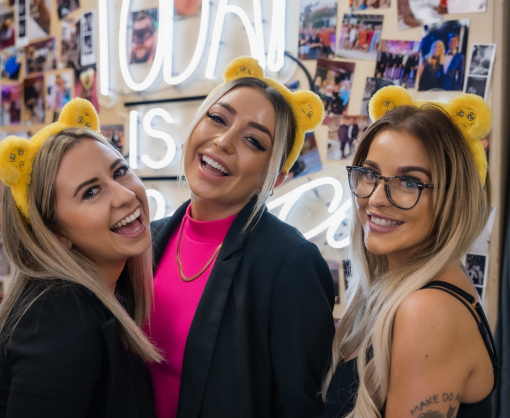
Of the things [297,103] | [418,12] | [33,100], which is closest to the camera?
[297,103]

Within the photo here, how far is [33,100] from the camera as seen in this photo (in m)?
3.11

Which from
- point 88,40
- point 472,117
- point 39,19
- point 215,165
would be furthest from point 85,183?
point 39,19

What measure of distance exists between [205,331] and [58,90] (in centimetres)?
244

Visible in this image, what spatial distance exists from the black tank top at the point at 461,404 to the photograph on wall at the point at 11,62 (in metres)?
3.16

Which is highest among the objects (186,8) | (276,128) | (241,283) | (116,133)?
(186,8)

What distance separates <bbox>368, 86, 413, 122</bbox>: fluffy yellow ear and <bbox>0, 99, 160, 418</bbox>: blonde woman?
76 cm

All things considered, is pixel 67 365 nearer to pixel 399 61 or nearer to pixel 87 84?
pixel 399 61

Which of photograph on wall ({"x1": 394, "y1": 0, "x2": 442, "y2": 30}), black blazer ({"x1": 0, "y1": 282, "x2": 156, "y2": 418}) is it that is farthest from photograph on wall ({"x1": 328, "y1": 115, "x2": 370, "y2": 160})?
black blazer ({"x1": 0, "y1": 282, "x2": 156, "y2": 418})

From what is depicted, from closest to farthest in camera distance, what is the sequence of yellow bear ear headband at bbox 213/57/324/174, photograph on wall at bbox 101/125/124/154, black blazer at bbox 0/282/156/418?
1. black blazer at bbox 0/282/156/418
2. yellow bear ear headband at bbox 213/57/324/174
3. photograph on wall at bbox 101/125/124/154

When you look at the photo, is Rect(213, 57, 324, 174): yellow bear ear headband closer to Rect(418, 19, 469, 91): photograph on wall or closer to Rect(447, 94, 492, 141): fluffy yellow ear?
Rect(447, 94, 492, 141): fluffy yellow ear

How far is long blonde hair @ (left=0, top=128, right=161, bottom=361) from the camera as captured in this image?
1.12m

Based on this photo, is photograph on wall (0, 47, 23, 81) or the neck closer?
the neck

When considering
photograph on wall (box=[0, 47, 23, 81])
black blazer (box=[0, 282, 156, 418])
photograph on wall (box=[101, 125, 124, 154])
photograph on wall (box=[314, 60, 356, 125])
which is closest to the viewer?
black blazer (box=[0, 282, 156, 418])

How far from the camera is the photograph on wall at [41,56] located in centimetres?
303
